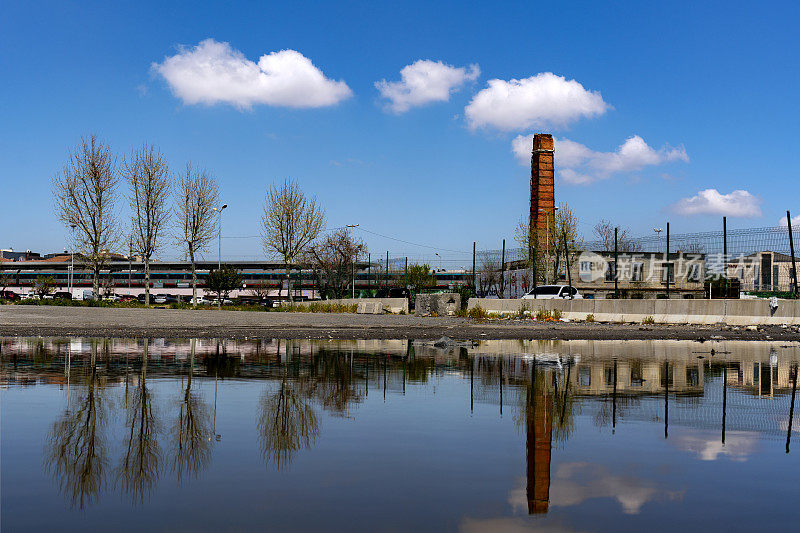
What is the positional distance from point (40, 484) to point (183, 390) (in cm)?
479

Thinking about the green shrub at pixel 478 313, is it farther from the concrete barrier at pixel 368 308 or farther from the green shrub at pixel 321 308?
the green shrub at pixel 321 308

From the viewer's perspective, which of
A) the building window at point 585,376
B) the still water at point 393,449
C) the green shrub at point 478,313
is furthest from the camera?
the green shrub at point 478,313

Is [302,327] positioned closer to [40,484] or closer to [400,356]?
[400,356]

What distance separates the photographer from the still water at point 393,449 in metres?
4.30

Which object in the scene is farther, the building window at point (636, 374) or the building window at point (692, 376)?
the building window at point (692, 376)

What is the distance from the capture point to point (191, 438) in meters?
6.43

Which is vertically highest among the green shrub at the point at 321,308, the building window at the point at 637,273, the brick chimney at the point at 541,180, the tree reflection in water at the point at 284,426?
the brick chimney at the point at 541,180

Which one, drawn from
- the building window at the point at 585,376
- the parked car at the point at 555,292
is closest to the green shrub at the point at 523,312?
the parked car at the point at 555,292

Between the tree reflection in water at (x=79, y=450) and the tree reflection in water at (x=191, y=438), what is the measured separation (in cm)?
54

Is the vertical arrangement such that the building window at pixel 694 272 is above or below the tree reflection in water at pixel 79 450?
above

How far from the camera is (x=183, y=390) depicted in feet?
31.6

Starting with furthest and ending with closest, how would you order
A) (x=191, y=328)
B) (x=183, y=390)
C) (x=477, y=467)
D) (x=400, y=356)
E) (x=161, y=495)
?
(x=191, y=328) → (x=400, y=356) → (x=183, y=390) → (x=477, y=467) → (x=161, y=495)

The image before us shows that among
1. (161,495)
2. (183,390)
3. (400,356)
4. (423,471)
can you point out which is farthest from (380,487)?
(400,356)

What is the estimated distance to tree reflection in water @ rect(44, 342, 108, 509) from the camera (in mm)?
4801
